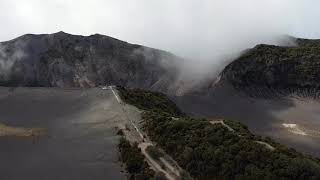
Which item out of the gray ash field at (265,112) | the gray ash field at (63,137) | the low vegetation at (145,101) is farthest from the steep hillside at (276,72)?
the gray ash field at (63,137)

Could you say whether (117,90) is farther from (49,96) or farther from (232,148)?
(232,148)

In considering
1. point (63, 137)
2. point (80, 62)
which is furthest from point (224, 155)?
point (80, 62)

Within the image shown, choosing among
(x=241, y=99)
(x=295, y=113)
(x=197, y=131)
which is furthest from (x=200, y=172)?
(x=241, y=99)

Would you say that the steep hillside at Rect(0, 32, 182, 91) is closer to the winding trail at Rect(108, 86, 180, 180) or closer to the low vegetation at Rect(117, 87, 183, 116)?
the low vegetation at Rect(117, 87, 183, 116)

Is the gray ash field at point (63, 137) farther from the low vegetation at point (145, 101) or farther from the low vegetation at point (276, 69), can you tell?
the low vegetation at point (276, 69)

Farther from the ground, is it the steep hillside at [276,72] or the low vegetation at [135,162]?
the low vegetation at [135,162]

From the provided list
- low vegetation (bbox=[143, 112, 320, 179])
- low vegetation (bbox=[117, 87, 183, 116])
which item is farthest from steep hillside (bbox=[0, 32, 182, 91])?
low vegetation (bbox=[143, 112, 320, 179])
